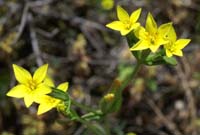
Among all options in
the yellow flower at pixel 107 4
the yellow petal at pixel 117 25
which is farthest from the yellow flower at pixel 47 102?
the yellow flower at pixel 107 4

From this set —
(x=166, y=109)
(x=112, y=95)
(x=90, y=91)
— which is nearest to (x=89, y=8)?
(x=90, y=91)

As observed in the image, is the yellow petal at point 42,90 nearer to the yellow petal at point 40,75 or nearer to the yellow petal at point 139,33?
the yellow petal at point 40,75

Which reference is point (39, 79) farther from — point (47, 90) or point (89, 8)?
point (89, 8)

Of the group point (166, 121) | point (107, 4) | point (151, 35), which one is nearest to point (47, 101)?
point (151, 35)

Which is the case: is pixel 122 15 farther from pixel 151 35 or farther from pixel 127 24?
pixel 151 35

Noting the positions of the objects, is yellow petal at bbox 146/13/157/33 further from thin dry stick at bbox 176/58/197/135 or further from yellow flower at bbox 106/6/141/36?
thin dry stick at bbox 176/58/197/135

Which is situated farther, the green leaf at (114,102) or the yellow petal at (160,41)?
the green leaf at (114,102)
